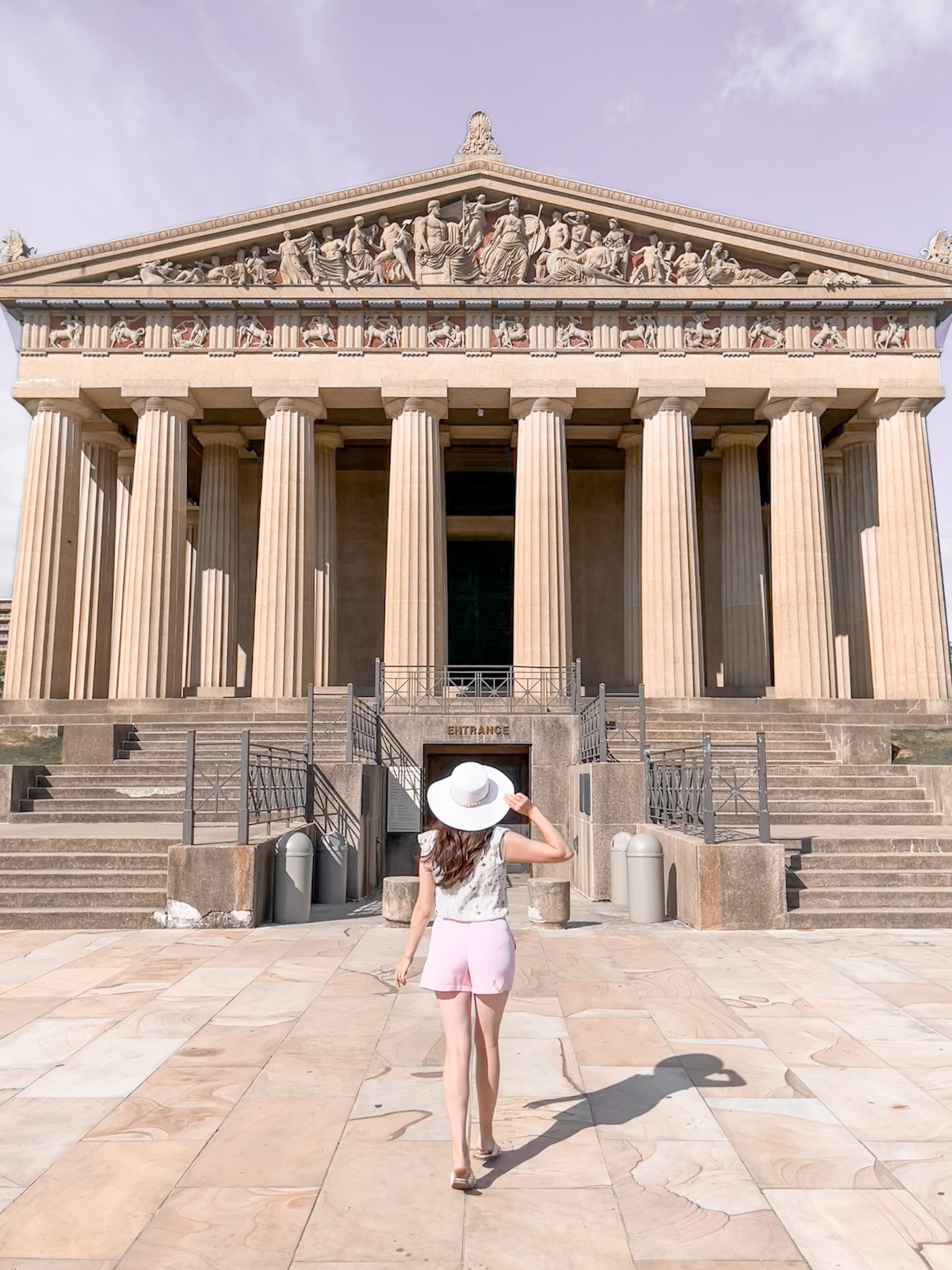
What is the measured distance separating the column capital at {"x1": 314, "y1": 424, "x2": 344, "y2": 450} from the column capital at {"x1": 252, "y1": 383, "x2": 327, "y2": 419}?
2.53 metres

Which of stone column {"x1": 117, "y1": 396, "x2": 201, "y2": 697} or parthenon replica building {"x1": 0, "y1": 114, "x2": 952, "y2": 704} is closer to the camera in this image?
stone column {"x1": 117, "y1": 396, "x2": 201, "y2": 697}

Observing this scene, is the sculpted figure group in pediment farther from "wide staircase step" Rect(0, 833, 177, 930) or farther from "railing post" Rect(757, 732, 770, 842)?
"wide staircase step" Rect(0, 833, 177, 930)

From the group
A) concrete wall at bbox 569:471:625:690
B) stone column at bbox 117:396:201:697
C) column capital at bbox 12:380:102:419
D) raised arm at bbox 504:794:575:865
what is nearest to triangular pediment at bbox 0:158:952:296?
column capital at bbox 12:380:102:419

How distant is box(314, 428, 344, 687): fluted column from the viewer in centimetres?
2661

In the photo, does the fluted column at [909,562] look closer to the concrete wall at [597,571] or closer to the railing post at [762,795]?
the concrete wall at [597,571]

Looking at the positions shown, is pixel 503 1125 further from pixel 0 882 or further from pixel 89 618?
pixel 89 618

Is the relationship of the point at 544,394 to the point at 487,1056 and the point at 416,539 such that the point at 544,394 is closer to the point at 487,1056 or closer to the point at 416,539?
the point at 416,539

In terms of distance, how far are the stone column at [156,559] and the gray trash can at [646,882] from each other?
15479 millimetres

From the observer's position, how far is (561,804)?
17516 millimetres

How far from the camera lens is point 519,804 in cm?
421

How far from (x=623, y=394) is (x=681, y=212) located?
5020 mm

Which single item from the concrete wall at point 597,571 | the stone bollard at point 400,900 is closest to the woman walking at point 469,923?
the stone bollard at point 400,900

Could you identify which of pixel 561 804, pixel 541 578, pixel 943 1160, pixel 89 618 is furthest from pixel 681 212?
pixel 943 1160

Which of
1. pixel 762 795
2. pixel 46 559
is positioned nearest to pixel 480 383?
pixel 46 559
